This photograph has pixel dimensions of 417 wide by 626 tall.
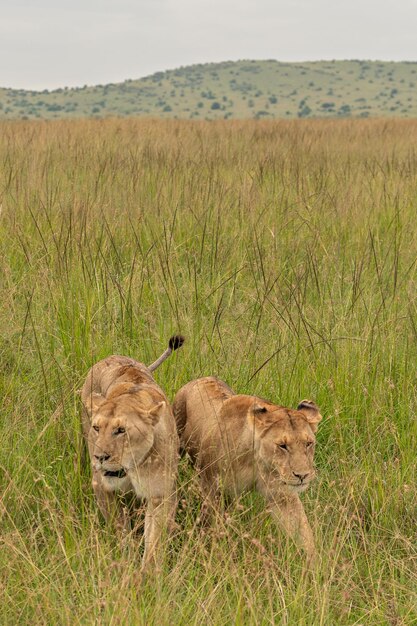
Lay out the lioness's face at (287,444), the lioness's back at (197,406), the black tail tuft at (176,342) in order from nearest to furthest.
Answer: the lioness's face at (287,444) < the lioness's back at (197,406) < the black tail tuft at (176,342)

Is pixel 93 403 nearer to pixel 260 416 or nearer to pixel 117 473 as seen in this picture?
pixel 117 473

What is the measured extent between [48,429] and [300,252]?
8.35 feet

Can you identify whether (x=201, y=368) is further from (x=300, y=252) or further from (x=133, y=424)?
(x=300, y=252)

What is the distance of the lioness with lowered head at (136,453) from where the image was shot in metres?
2.53

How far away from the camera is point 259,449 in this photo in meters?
2.66

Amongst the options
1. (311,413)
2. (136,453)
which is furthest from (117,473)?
(311,413)

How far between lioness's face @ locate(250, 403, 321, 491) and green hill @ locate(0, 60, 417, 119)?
200 ft

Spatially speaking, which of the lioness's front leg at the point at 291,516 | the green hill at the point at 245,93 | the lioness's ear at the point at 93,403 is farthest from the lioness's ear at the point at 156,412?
the green hill at the point at 245,93

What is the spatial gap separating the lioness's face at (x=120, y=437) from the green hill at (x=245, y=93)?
6093 cm

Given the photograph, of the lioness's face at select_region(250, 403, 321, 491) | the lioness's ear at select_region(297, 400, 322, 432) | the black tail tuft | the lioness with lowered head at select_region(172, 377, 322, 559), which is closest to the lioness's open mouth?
the lioness with lowered head at select_region(172, 377, 322, 559)

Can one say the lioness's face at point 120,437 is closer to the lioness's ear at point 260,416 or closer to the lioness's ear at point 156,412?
the lioness's ear at point 156,412

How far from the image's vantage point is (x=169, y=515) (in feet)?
8.73

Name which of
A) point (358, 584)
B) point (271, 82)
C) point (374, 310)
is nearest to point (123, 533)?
point (358, 584)

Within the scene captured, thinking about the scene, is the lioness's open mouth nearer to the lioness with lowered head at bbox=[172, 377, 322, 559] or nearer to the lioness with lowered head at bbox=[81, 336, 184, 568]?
the lioness with lowered head at bbox=[81, 336, 184, 568]
